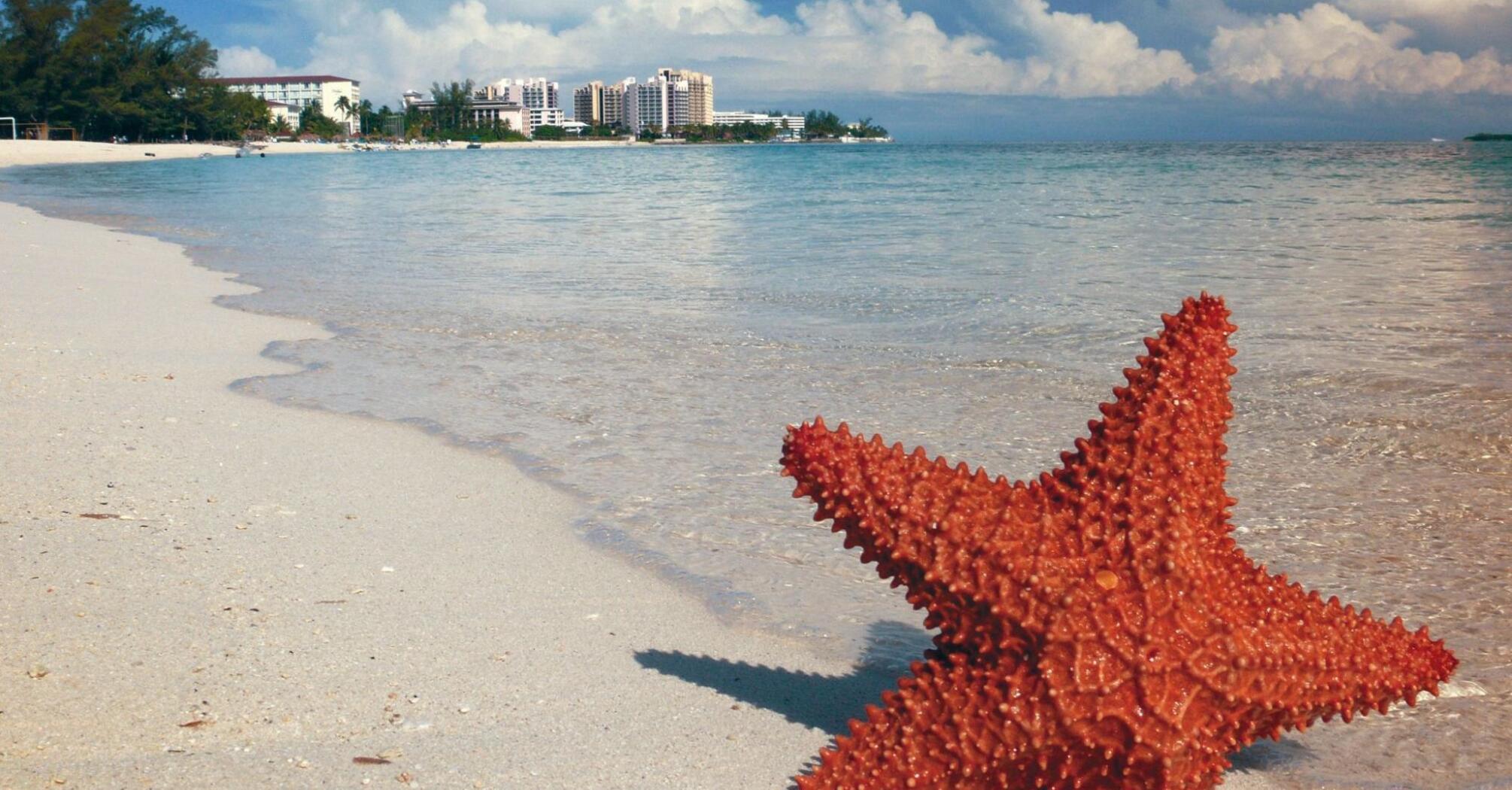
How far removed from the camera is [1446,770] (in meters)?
3.06

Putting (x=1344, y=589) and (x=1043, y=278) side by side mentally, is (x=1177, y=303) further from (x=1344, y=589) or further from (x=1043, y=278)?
(x=1344, y=589)

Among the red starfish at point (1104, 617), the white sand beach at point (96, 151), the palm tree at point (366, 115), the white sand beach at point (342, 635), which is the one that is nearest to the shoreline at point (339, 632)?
the white sand beach at point (342, 635)

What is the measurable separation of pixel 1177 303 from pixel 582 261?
7.25m

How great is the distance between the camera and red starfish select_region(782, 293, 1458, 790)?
2.27 metres

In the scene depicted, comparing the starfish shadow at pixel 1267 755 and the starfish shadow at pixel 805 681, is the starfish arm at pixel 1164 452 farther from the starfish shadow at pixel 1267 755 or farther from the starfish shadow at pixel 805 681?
the starfish shadow at pixel 805 681

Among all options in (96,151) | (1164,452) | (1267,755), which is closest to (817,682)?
(1267,755)

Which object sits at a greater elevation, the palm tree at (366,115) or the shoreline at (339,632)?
the palm tree at (366,115)

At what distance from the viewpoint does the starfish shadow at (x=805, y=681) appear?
3330 mm

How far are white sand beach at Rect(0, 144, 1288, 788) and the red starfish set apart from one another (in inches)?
27.3

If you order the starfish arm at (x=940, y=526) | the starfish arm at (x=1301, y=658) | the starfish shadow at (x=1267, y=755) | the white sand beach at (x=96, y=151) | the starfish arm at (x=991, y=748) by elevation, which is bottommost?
the starfish shadow at (x=1267, y=755)

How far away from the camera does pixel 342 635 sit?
364 centimetres

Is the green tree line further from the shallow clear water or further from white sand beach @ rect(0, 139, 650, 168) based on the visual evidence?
the shallow clear water

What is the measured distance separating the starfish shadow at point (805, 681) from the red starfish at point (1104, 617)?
93 centimetres

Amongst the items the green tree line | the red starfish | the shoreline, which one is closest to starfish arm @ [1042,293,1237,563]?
the red starfish
